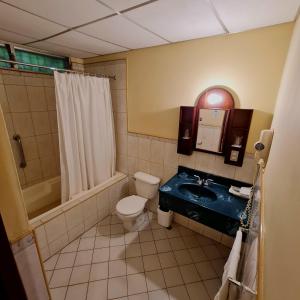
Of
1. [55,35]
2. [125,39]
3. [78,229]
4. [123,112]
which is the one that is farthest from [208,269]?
[55,35]

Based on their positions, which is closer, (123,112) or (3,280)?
(3,280)

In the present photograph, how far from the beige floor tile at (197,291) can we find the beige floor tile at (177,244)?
1.39 ft

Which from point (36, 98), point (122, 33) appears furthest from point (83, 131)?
point (122, 33)

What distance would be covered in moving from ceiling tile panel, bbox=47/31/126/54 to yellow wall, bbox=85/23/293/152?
8.2 inches

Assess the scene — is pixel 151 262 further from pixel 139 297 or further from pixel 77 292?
pixel 77 292

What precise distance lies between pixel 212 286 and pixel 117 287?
3.04ft

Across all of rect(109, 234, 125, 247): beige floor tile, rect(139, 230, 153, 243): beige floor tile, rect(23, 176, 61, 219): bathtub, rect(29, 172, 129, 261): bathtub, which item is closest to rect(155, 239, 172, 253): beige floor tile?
rect(139, 230, 153, 243): beige floor tile

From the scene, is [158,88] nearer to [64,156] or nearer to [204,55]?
[204,55]

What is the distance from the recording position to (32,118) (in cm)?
246

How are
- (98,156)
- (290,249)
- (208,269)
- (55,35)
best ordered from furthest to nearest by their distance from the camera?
(98,156) < (208,269) < (55,35) < (290,249)

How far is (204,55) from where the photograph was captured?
5.95 feet

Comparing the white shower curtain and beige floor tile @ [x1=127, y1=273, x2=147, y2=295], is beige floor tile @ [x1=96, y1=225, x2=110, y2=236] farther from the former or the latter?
beige floor tile @ [x1=127, y1=273, x2=147, y2=295]

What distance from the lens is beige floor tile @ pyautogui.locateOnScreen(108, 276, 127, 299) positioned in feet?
5.33

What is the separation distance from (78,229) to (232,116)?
2.24 meters
